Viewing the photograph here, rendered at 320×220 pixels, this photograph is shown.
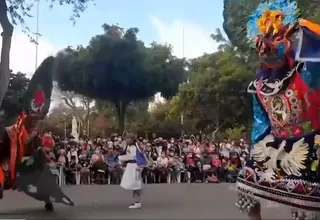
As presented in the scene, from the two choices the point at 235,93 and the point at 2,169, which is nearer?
the point at 2,169

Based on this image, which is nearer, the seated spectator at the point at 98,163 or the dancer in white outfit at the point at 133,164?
the dancer in white outfit at the point at 133,164

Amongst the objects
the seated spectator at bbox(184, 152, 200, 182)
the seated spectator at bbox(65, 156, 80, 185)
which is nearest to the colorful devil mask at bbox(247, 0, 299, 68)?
the seated spectator at bbox(65, 156, 80, 185)

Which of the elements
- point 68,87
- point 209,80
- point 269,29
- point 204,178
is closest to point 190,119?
point 209,80

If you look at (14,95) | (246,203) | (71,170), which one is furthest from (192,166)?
(246,203)

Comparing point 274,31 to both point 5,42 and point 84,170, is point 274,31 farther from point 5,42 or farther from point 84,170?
point 84,170

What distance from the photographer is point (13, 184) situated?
9.91 metres

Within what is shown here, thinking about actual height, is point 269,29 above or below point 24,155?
above

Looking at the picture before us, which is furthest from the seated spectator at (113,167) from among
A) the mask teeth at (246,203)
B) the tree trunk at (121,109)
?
the tree trunk at (121,109)

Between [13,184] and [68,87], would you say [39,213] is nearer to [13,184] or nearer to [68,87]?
[13,184]

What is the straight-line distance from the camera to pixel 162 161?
1947 cm

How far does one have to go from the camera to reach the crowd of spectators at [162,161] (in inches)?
694

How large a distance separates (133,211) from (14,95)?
16.9m

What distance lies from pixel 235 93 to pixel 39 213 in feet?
80.2

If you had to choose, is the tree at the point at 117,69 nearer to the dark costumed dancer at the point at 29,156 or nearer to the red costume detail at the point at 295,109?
the dark costumed dancer at the point at 29,156
